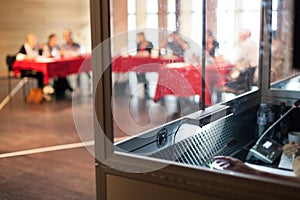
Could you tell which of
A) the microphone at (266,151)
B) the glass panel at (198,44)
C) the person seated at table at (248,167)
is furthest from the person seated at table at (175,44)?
the person seated at table at (248,167)

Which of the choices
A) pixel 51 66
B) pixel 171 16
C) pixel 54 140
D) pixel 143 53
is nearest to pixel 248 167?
pixel 171 16

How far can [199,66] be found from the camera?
7.66 feet

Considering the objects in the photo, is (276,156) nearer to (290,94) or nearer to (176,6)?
(290,94)

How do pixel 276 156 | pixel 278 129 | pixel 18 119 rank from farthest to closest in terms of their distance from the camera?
pixel 18 119, pixel 278 129, pixel 276 156

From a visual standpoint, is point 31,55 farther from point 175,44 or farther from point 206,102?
point 206,102

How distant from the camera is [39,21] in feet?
31.8

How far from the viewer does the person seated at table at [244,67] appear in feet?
8.14

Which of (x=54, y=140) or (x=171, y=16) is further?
(x=54, y=140)

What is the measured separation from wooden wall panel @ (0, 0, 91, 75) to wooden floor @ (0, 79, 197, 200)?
2.74 metres

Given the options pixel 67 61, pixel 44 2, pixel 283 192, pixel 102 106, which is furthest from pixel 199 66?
pixel 44 2

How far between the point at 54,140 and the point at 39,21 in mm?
5821

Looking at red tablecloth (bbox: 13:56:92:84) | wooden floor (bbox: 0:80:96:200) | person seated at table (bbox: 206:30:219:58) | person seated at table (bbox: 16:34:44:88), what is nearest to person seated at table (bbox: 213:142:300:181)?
person seated at table (bbox: 206:30:219:58)

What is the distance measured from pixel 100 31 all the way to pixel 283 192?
779 millimetres

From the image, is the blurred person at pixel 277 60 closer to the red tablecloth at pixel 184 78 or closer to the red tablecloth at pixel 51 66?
the red tablecloth at pixel 184 78
